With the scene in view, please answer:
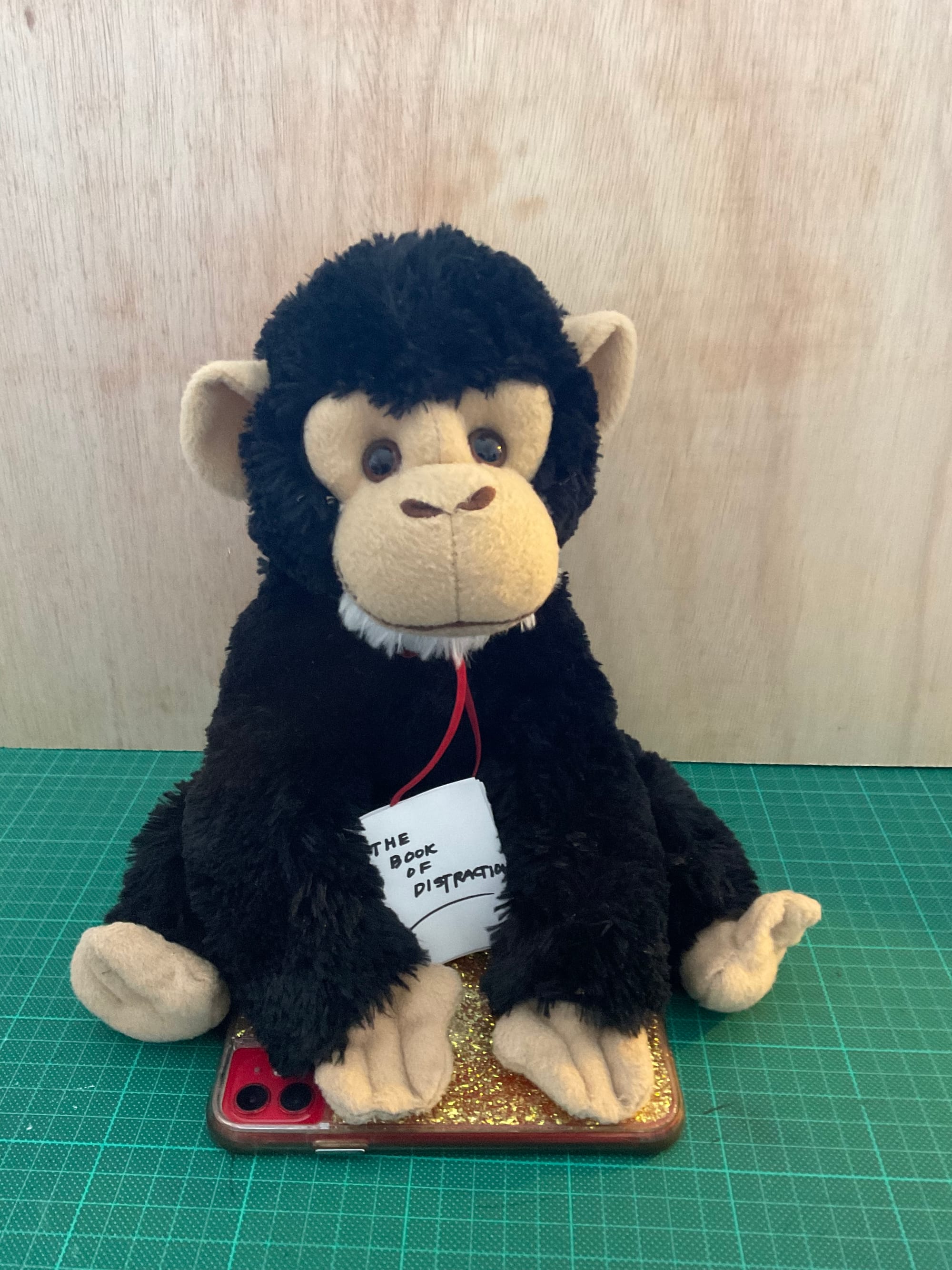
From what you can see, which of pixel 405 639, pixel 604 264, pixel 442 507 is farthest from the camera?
pixel 604 264

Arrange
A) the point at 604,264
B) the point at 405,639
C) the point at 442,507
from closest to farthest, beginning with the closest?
the point at 442,507 < the point at 405,639 < the point at 604,264

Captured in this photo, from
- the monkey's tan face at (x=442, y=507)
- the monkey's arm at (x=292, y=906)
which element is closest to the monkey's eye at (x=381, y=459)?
the monkey's tan face at (x=442, y=507)

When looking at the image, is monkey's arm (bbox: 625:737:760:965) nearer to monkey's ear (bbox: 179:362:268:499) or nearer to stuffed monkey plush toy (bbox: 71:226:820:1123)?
stuffed monkey plush toy (bbox: 71:226:820:1123)

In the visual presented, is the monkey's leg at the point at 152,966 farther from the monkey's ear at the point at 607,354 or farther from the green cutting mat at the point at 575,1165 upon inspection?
the monkey's ear at the point at 607,354

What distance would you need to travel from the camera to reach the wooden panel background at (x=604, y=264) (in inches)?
32.8

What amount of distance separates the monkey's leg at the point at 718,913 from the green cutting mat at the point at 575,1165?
5 centimetres

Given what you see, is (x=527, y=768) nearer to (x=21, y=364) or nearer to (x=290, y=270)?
(x=290, y=270)

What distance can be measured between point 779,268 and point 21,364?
758 millimetres

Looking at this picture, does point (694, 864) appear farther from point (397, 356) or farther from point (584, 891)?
point (397, 356)

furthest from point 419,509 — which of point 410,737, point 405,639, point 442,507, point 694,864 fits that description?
point 694,864

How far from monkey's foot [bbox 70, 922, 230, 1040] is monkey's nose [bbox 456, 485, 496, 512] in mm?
415

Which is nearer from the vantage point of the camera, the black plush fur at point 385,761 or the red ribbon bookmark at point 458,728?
the black plush fur at point 385,761

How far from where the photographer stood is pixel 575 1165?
685mm

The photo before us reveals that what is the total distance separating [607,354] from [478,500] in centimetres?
22
